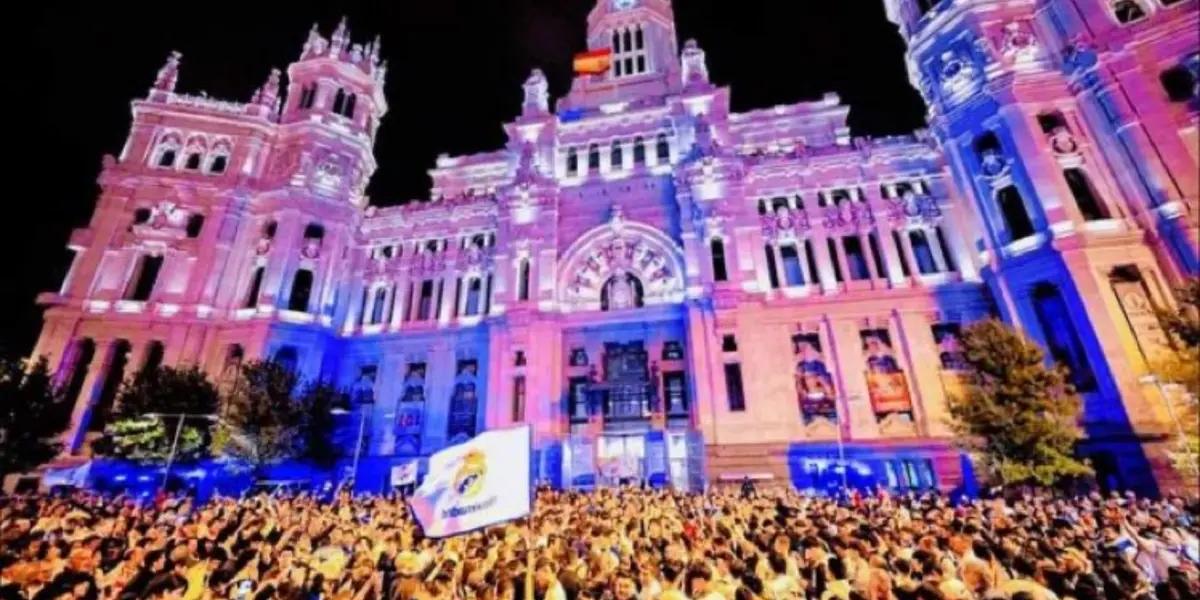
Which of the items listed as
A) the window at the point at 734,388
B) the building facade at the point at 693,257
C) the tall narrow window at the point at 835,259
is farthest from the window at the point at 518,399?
the tall narrow window at the point at 835,259

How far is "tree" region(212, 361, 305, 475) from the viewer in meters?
28.4

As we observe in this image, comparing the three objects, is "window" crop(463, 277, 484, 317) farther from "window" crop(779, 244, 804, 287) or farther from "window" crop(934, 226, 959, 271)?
"window" crop(934, 226, 959, 271)

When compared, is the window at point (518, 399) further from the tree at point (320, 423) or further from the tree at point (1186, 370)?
the tree at point (1186, 370)

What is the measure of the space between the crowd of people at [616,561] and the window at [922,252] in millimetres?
21976

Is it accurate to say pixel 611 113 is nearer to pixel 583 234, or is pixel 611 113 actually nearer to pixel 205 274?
pixel 583 234

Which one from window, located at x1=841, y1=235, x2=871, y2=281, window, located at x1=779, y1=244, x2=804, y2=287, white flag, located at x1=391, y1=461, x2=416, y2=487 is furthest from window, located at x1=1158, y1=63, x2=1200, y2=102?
white flag, located at x1=391, y1=461, x2=416, y2=487

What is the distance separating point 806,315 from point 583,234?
16.3m

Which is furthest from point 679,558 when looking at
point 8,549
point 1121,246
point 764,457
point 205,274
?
point 205,274

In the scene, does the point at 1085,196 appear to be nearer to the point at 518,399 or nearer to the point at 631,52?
the point at 518,399

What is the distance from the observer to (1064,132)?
2862cm

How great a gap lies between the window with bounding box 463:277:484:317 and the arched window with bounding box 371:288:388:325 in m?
6.91

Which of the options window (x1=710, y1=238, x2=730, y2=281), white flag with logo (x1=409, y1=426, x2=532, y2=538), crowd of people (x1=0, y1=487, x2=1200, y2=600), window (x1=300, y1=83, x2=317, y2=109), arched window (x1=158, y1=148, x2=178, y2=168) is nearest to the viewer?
crowd of people (x1=0, y1=487, x2=1200, y2=600)

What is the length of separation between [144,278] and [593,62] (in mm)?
38934

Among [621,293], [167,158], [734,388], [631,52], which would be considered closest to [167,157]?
[167,158]
